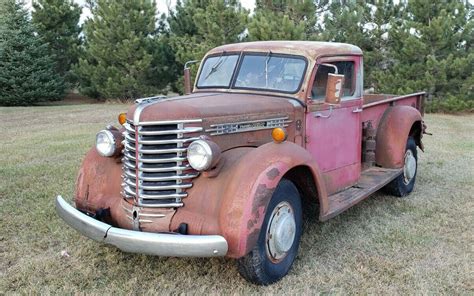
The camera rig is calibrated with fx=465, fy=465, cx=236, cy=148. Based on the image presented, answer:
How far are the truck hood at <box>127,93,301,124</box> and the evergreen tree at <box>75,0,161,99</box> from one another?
16.5m

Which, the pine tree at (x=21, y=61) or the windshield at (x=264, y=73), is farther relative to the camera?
the pine tree at (x=21, y=61)

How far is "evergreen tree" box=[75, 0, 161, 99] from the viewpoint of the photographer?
19.7 metres

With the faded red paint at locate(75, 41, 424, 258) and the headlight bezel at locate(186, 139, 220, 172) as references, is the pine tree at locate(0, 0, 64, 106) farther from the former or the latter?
the headlight bezel at locate(186, 139, 220, 172)

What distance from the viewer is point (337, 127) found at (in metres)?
4.57

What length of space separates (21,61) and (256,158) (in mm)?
19049

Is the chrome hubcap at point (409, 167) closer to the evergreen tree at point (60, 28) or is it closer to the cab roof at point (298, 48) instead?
the cab roof at point (298, 48)

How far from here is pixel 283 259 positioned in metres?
3.55

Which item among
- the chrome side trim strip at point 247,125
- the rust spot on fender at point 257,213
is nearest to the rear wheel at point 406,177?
the chrome side trim strip at point 247,125

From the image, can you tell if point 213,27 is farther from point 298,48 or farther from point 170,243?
point 170,243

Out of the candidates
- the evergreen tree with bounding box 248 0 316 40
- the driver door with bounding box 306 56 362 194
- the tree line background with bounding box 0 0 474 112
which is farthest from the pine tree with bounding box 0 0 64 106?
the driver door with bounding box 306 56 362 194

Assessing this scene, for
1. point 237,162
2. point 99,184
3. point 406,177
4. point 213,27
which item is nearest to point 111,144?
point 99,184

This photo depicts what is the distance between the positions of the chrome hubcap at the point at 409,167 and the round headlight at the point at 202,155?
339 cm

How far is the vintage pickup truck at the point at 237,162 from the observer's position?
3.16 metres

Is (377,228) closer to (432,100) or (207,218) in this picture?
(207,218)
